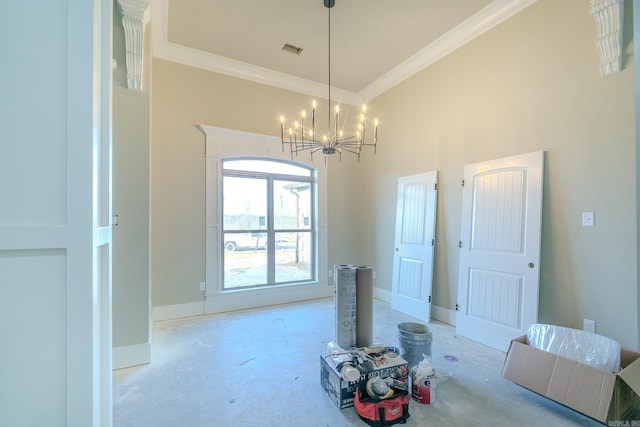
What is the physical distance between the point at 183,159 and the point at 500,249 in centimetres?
403

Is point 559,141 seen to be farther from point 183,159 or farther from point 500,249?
point 183,159

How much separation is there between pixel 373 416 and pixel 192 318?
2.86m

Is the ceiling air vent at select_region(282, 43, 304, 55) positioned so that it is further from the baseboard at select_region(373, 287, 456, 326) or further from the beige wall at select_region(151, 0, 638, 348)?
the baseboard at select_region(373, 287, 456, 326)

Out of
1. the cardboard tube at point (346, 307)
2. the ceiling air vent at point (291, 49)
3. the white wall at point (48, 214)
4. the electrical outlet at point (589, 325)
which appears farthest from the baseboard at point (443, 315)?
the ceiling air vent at point (291, 49)

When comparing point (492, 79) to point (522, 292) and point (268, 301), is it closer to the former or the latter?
point (522, 292)

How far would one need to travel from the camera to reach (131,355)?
263 centimetres

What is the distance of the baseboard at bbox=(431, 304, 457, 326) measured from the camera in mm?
3648

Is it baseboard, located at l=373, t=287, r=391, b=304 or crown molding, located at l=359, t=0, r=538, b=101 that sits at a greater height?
crown molding, located at l=359, t=0, r=538, b=101

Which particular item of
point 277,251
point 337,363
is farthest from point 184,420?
point 277,251

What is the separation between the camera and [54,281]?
85 cm

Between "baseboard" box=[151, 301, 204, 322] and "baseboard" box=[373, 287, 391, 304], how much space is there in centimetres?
275

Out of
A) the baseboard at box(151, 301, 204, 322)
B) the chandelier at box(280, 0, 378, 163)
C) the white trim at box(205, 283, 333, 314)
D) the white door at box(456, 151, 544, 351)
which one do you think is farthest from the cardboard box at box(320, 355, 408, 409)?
the baseboard at box(151, 301, 204, 322)

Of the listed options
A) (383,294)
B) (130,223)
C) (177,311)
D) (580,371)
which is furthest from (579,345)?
(177,311)

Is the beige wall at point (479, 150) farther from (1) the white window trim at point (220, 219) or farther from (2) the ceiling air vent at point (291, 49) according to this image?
(2) the ceiling air vent at point (291, 49)
